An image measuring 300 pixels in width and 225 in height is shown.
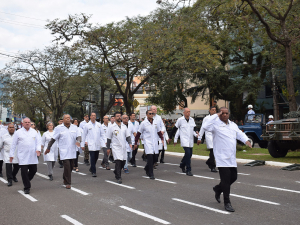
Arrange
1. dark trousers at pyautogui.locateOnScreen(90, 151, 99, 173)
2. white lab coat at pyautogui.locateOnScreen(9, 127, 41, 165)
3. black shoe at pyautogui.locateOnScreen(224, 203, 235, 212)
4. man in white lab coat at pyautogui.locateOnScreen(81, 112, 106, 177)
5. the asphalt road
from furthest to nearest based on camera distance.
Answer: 1. man in white lab coat at pyautogui.locateOnScreen(81, 112, 106, 177)
2. dark trousers at pyautogui.locateOnScreen(90, 151, 99, 173)
3. white lab coat at pyautogui.locateOnScreen(9, 127, 41, 165)
4. black shoe at pyautogui.locateOnScreen(224, 203, 235, 212)
5. the asphalt road

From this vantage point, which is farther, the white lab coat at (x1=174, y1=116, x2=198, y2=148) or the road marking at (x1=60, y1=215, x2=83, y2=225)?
the white lab coat at (x1=174, y1=116, x2=198, y2=148)

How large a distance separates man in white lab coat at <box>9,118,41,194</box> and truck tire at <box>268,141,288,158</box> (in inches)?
367

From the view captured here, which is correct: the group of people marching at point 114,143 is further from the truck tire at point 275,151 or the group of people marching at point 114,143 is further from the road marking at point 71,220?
the truck tire at point 275,151

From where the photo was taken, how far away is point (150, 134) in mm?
11227

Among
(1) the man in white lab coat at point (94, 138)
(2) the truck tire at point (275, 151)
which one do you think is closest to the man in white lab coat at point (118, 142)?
(1) the man in white lab coat at point (94, 138)

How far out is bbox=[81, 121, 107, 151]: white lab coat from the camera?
12.3 m

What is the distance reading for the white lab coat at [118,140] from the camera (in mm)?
10438

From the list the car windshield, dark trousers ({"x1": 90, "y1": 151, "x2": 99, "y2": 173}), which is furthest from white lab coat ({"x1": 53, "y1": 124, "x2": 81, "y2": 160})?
the car windshield

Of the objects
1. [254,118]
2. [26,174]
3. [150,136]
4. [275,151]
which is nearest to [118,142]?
[150,136]

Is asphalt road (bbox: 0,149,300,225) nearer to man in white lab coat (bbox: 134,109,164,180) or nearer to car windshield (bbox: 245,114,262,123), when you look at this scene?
man in white lab coat (bbox: 134,109,164,180)

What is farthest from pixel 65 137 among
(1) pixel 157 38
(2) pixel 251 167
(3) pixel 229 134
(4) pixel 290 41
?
(1) pixel 157 38

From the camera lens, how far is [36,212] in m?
6.79

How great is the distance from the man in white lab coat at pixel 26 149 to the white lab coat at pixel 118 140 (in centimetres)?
209

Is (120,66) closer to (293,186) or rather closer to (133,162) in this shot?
(133,162)
